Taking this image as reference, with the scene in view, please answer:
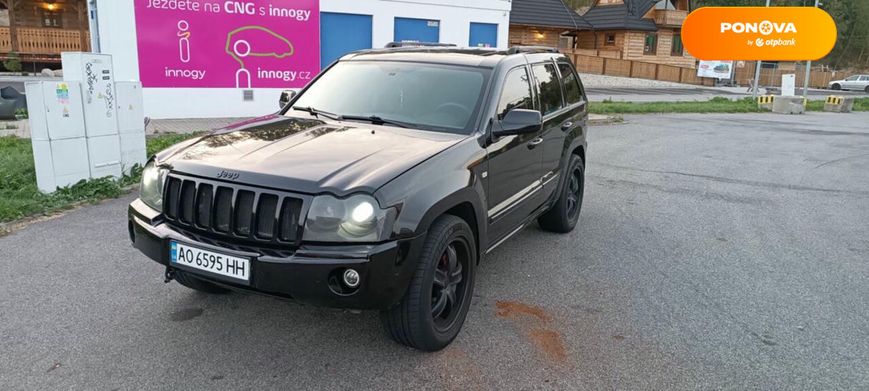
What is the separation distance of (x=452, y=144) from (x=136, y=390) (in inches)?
83.7

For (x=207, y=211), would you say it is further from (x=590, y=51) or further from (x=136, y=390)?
(x=590, y=51)

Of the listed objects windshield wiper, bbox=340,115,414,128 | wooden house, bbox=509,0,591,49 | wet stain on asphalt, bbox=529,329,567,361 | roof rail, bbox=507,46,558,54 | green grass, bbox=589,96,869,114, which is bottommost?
wet stain on asphalt, bbox=529,329,567,361

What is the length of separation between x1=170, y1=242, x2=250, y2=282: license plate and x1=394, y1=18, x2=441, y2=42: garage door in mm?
13229

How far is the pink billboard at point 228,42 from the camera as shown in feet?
42.2

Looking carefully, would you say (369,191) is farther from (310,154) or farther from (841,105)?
(841,105)

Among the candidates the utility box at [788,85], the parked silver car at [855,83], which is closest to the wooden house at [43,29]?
the utility box at [788,85]

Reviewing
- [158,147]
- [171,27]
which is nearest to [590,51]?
[171,27]

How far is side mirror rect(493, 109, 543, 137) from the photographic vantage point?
4.10 m

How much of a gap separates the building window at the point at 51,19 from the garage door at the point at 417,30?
20.4 meters

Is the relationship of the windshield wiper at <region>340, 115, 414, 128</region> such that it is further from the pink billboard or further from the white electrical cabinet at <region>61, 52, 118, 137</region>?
the pink billboard

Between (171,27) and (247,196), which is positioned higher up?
(171,27)

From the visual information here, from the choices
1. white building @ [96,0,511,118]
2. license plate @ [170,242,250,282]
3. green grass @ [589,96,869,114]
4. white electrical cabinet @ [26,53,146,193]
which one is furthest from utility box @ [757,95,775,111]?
license plate @ [170,242,250,282]

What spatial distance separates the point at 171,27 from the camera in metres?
12.9

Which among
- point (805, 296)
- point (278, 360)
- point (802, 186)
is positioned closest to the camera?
point (278, 360)
